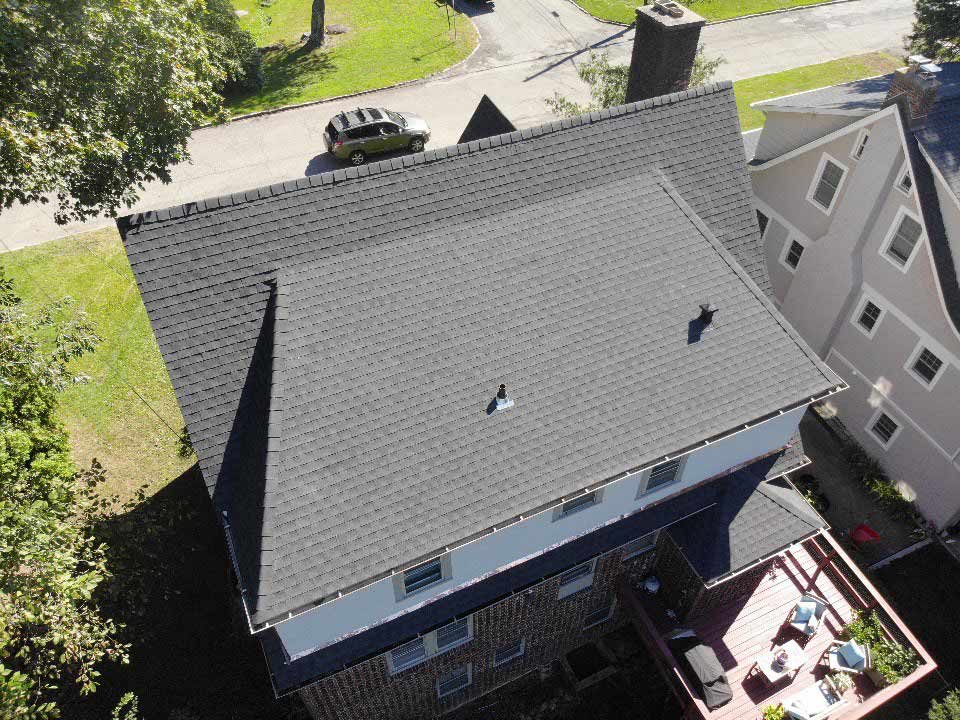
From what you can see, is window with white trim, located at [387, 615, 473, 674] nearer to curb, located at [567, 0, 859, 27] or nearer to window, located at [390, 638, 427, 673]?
window, located at [390, 638, 427, 673]

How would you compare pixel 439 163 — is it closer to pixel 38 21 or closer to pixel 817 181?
pixel 38 21

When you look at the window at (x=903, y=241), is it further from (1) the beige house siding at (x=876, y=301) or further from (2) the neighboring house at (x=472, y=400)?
(2) the neighboring house at (x=472, y=400)

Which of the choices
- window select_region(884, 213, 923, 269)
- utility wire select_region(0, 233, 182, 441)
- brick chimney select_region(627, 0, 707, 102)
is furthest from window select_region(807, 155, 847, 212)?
utility wire select_region(0, 233, 182, 441)

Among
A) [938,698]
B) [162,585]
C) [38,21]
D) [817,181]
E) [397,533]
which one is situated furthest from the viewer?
[817,181]

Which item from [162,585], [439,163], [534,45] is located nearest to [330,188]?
[439,163]

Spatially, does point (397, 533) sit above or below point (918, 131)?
below

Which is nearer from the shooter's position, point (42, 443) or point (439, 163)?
point (439, 163)

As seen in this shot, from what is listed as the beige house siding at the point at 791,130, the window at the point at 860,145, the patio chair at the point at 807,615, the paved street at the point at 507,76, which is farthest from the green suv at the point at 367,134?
the patio chair at the point at 807,615

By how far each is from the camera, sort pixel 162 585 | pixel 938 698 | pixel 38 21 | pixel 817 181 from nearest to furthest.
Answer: pixel 38 21 < pixel 938 698 < pixel 162 585 < pixel 817 181
